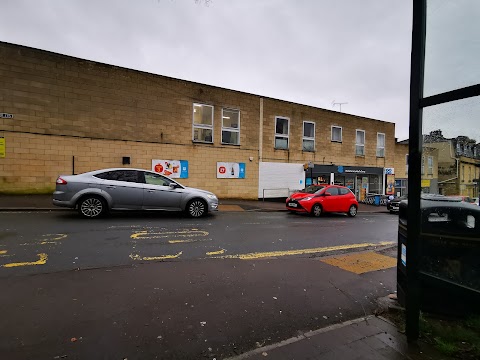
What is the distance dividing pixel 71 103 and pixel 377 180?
22630 millimetres

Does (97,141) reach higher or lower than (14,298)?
higher

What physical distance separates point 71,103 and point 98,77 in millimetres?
1720

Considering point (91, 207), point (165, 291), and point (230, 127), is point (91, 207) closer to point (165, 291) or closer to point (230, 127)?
point (165, 291)

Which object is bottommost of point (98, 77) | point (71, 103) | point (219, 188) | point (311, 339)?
point (311, 339)

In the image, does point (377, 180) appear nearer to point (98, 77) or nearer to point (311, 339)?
point (98, 77)

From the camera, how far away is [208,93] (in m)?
15.7

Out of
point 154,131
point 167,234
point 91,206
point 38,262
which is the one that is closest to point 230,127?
point 154,131

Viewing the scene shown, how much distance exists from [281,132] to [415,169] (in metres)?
16.3

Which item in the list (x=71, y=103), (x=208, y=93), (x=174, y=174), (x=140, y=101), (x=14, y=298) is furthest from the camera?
(x=208, y=93)

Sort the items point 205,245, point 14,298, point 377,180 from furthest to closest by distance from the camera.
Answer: point 377,180
point 205,245
point 14,298

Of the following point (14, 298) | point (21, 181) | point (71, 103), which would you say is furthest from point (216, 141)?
point (14, 298)

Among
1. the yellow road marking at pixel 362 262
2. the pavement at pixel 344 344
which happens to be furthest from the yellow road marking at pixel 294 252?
the pavement at pixel 344 344

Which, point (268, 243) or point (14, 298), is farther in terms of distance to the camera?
point (268, 243)

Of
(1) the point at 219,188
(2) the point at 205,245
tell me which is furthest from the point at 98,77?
(2) the point at 205,245
